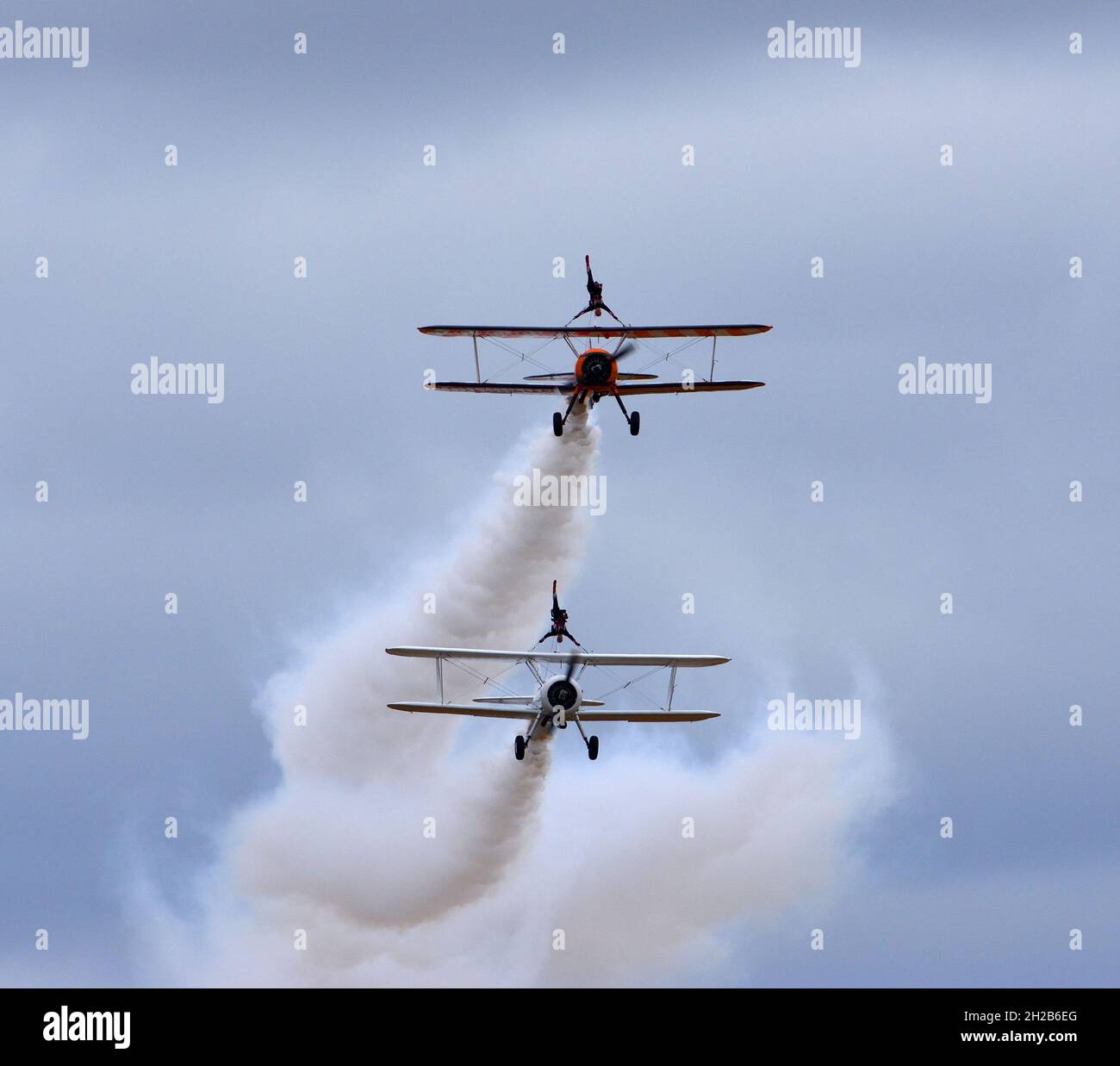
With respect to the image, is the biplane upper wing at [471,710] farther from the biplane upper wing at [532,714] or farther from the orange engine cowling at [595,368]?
the orange engine cowling at [595,368]

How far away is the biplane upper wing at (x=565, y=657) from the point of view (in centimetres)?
11712

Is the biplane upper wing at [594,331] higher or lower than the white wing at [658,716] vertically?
higher

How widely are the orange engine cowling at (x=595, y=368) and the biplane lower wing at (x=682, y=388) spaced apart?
1.95m

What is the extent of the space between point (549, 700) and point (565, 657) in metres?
6.33

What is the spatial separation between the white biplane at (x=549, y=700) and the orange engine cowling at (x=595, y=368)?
9.40 meters

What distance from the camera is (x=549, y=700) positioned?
11056cm

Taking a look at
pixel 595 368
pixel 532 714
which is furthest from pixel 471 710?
pixel 595 368

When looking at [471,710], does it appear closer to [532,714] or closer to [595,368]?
[532,714]

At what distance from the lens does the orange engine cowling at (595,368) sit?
11319 centimetres

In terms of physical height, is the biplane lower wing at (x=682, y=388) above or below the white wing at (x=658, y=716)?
above
